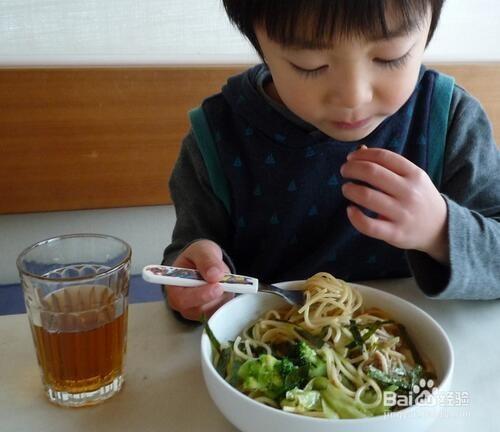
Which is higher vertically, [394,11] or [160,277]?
[394,11]

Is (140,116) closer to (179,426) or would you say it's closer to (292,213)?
(292,213)

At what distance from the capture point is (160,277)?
0.66 meters

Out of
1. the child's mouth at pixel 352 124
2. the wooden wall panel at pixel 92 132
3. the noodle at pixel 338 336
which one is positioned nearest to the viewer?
the noodle at pixel 338 336

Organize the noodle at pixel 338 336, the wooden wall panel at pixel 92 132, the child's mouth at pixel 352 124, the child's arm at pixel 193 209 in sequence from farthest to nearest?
the wooden wall panel at pixel 92 132, the child's arm at pixel 193 209, the child's mouth at pixel 352 124, the noodle at pixel 338 336

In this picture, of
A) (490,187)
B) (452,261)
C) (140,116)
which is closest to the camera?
(452,261)

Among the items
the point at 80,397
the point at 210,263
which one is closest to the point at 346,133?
the point at 210,263

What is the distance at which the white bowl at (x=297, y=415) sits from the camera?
1.64 feet

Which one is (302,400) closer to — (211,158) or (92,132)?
(211,158)

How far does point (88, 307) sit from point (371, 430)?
0.32 metres

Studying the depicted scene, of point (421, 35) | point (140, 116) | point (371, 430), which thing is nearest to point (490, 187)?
point (421, 35)

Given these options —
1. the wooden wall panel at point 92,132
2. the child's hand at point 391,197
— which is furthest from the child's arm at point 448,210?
the wooden wall panel at point 92,132

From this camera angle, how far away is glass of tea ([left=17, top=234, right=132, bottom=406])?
2.01 ft

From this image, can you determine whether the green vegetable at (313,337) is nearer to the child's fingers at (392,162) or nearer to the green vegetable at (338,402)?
the green vegetable at (338,402)

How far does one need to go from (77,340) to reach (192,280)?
0.15 meters
